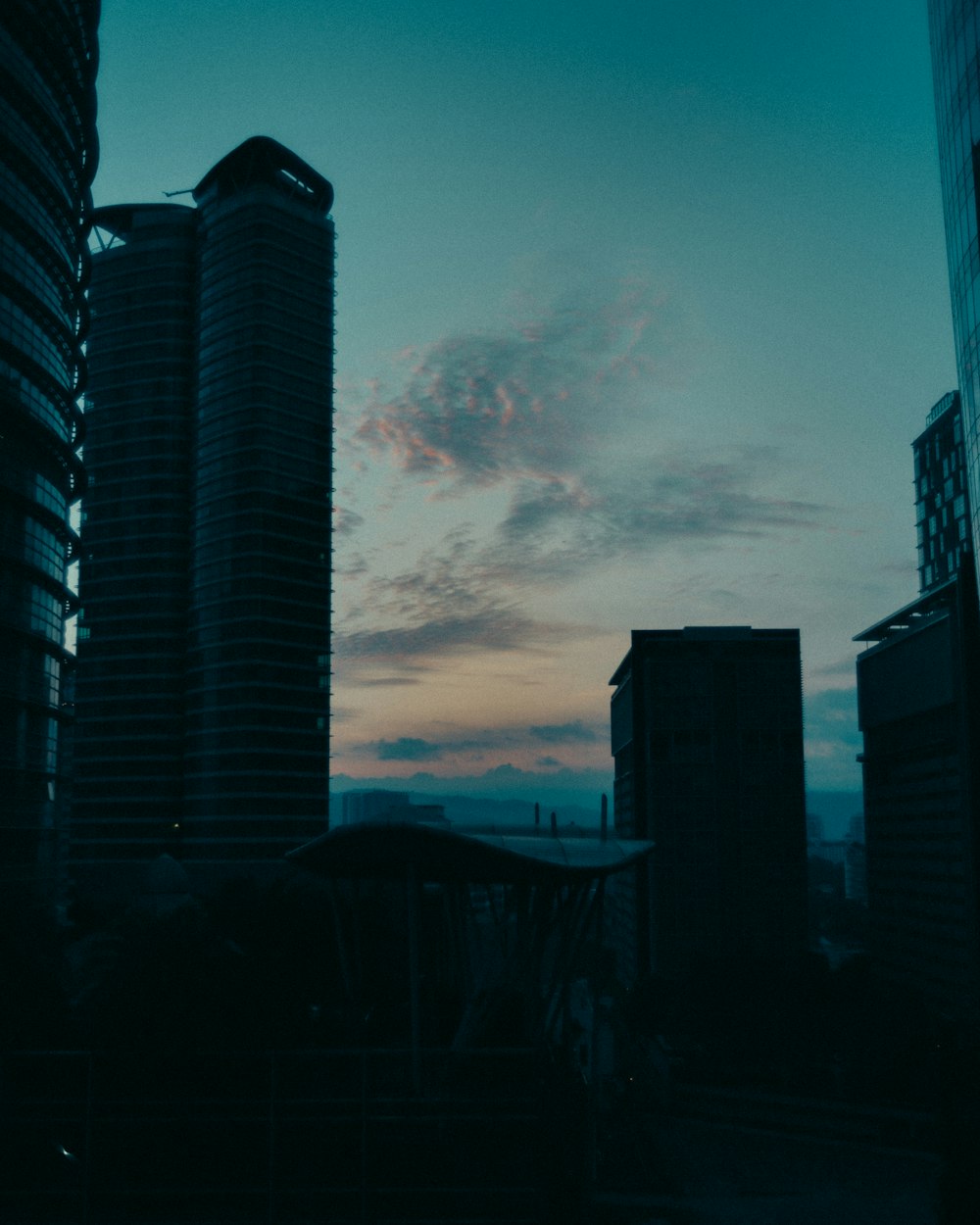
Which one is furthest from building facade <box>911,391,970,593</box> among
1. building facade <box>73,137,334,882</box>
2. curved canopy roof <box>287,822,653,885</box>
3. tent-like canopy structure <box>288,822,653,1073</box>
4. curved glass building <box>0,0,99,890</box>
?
curved glass building <box>0,0,99,890</box>

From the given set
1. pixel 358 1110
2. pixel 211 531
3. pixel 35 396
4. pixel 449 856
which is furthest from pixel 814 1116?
pixel 211 531

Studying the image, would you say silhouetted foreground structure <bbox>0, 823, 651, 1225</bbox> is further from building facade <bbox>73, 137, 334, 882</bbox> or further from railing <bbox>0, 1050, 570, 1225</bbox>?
building facade <bbox>73, 137, 334, 882</bbox>

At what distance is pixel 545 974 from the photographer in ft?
Result: 488

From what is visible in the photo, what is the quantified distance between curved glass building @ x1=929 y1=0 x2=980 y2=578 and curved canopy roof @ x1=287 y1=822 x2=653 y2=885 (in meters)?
28.1

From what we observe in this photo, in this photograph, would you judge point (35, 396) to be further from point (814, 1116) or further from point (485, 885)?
point (814, 1116)

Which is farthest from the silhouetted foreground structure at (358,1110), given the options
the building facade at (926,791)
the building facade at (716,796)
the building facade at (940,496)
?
the building facade at (940,496)

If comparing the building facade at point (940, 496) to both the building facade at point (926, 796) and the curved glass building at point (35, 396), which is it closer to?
the building facade at point (926, 796)

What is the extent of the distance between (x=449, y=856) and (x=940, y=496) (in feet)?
497

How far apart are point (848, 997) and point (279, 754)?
72.4 metres

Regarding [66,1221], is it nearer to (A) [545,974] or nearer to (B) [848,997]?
(B) [848,997]

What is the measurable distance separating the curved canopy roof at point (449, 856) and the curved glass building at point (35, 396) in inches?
938

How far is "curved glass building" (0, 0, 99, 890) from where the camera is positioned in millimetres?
63812

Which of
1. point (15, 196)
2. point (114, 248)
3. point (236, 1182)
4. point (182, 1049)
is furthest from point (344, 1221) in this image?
point (114, 248)

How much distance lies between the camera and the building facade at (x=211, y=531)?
138 meters
